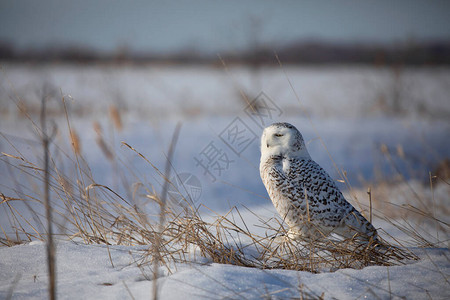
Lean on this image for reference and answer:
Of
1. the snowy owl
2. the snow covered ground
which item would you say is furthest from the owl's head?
the snow covered ground

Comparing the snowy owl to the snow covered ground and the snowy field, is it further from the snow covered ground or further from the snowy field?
the snow covered ground

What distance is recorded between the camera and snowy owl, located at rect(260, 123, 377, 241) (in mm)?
1835

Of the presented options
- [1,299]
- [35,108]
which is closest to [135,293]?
[1,299]

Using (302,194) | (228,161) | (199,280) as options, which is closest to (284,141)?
(302,194)

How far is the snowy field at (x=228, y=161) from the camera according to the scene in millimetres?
1299

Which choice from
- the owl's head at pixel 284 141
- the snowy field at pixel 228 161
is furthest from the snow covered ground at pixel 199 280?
the owl's head at pixel 284 141

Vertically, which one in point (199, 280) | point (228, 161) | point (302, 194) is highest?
point (228, 161)

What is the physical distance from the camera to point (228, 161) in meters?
4.12

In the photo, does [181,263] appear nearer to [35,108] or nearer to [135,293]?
[135,293]

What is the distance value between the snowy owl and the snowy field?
0.38 feet

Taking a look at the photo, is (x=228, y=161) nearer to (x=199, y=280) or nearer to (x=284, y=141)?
(x=284, y=141)

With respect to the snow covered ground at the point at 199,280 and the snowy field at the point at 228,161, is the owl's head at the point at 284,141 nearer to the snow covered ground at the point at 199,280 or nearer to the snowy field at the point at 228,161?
the snowy field at the point at 228,161

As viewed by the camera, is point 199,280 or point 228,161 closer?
point 199,280

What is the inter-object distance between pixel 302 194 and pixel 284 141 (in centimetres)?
35
